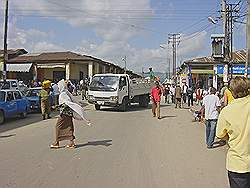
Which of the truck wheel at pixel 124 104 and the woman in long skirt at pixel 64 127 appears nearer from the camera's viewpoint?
the woman in long skirt at pixel 64 127

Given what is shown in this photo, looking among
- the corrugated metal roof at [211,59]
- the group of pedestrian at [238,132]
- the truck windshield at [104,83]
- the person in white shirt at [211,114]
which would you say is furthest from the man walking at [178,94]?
the group of pedestrian at [238,132]

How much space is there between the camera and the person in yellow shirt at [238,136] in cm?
378

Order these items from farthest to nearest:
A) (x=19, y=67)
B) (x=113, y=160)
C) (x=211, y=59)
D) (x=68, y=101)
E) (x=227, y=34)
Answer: (x=19, y=67) < (x=211, y=59) < (x=227, y=34) < (x=68, y=101) < (x=113, y=160)

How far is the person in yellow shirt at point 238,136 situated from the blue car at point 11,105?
13649mm

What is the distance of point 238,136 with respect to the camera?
12.5 feet

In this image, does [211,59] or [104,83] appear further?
[211,59]

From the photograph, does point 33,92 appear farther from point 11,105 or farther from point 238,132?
point 238,132

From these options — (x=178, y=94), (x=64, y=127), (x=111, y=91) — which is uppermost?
(x=111, y=91)

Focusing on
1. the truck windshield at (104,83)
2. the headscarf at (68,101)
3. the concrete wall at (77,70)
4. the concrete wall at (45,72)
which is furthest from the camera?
the concrete wall at (45,72)

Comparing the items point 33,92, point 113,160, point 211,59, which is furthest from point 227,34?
point 211,59

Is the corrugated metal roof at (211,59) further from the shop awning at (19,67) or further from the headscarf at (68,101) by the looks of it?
the headscarf at (68,101)

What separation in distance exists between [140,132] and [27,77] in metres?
38.4

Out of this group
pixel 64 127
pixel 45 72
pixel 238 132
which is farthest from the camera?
pixel 45 72

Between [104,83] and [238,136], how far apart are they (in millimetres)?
19522
